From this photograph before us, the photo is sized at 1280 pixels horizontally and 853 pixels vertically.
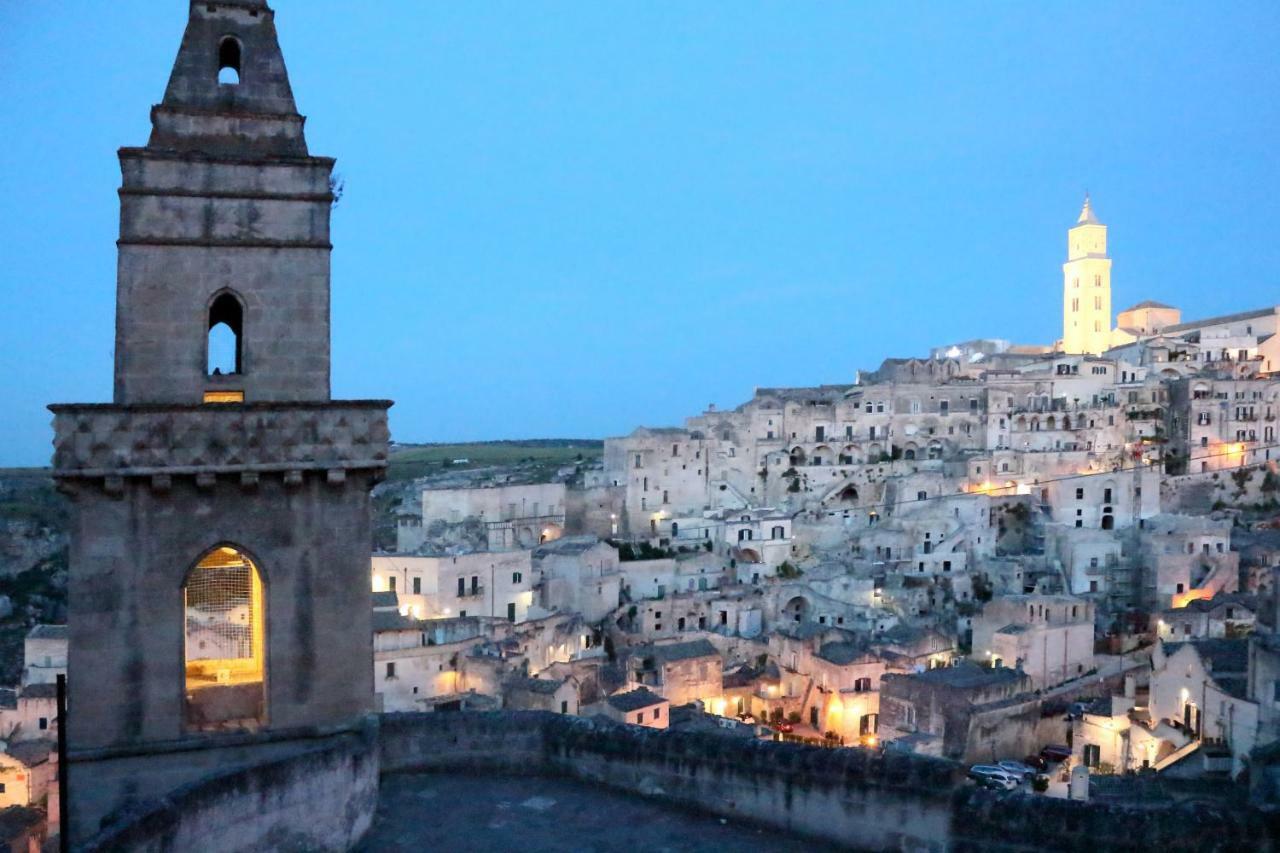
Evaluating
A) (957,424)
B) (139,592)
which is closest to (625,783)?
(139,592)

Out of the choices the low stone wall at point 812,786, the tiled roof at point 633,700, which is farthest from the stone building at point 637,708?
the low stone wall at point 812,786

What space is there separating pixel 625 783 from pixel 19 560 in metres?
66.3

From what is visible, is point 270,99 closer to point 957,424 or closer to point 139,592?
point 139,592

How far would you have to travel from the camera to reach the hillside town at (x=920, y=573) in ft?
108

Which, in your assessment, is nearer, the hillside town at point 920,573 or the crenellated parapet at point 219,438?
the crenellated parapet at point 219,438

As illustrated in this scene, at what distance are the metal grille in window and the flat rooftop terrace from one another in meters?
2.11

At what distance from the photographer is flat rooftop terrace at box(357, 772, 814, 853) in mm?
8391

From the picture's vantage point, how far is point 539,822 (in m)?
8.93

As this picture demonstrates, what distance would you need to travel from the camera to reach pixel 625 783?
31.4 feet

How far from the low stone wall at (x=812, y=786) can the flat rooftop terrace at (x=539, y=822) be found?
0.21 metres

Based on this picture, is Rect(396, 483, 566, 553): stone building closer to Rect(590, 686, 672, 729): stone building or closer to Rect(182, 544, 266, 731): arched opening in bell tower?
Rect(590, 686, 672, 729): stone building

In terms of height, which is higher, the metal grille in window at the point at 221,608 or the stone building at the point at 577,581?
the metal grille in window at the point at 221,608

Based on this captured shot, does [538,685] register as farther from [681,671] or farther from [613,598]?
[613,598]

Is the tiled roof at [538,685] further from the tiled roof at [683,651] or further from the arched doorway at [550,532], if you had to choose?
the arched doorway at [550,532]
